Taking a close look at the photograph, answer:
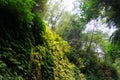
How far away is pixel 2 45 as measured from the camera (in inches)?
364

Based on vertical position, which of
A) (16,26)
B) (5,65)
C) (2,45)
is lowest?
(5,65)

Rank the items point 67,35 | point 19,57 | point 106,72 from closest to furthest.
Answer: point 19,57
point 106,72
point 67,35

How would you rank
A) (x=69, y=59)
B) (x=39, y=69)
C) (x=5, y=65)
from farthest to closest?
(x=69, y=59)
(x=39, y=69)
(x=5, y=65)

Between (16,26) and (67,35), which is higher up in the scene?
(67,35)

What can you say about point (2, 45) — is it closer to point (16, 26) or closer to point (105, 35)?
point (16, 26)

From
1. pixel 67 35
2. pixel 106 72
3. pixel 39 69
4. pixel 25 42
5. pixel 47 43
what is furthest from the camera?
pixel 67 35

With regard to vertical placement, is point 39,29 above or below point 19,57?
above

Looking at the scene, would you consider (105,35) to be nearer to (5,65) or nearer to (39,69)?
(39,69)

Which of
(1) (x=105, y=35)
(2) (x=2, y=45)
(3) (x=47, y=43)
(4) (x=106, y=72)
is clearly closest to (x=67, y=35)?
(1) (x=105, y=35)

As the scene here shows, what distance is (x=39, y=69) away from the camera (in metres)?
11.6

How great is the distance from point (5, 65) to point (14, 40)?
1640mm

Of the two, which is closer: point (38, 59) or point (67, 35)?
point (38, 59)

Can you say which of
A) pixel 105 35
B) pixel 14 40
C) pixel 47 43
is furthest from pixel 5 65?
pixel 105 35

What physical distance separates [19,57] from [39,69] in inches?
70.8
